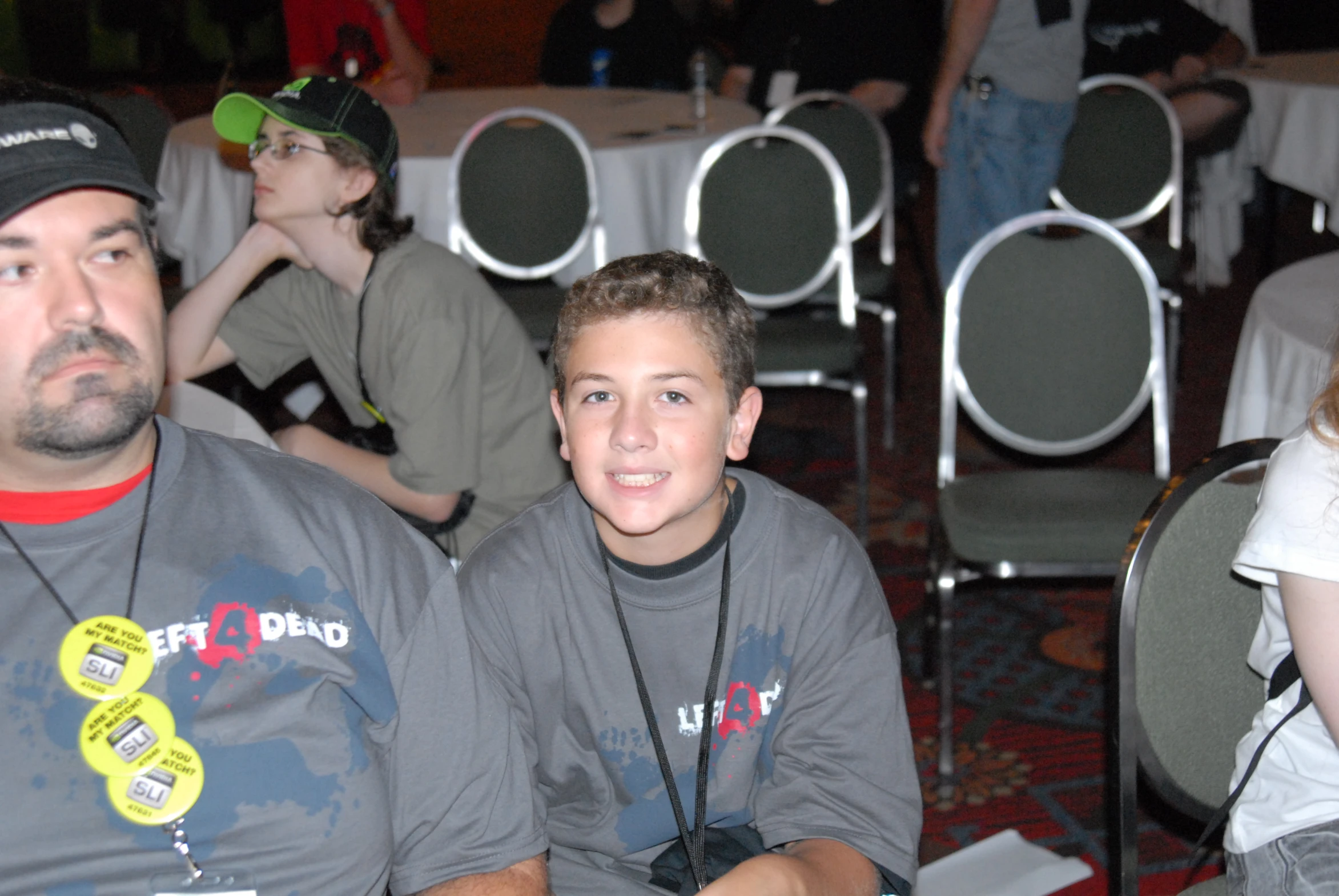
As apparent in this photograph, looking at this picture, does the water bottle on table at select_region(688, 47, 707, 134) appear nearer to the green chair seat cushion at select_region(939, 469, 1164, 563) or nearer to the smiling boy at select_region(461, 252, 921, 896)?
the green chair seat cushion at select_region(939, 469, 1164, 563)

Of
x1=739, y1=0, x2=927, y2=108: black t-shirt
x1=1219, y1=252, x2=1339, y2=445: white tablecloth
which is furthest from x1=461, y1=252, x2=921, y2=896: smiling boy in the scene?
x1=739, y1=0, x2=927, y2=108: black t-shirt

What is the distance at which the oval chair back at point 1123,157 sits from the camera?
154 inches

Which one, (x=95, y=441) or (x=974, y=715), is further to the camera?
(x=974, y=715)

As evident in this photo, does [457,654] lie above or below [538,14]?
below

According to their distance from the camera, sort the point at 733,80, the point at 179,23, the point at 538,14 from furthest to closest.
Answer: the point at 179,23
the point at 538,14
the point at 733,80

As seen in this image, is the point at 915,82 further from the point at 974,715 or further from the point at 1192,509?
the point at 1192,509

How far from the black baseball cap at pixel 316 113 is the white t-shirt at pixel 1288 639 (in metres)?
1.51

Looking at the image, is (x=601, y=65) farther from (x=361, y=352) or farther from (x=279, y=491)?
(x=279, y=491)

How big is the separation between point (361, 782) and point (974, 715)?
1.81m

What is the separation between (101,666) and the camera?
1.02m

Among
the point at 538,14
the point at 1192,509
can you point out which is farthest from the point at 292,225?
the point at 538,14

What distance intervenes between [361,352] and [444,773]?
1.15 meters

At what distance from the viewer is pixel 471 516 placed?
2.27 m

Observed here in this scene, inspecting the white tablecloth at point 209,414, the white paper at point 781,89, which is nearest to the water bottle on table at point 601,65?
the white paper at point 781,89
